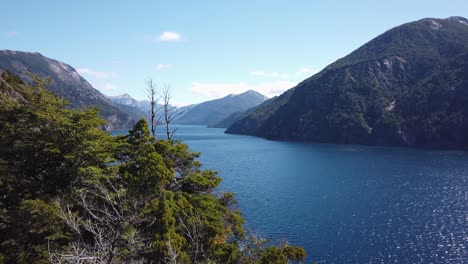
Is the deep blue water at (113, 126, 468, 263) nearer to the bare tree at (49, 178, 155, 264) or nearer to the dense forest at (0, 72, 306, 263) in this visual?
the dense forest at (0, 72, 306, 263)

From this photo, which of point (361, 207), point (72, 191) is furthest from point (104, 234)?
point (361, 207)

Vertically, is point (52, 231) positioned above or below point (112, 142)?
below

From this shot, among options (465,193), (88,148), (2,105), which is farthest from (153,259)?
(465,193)

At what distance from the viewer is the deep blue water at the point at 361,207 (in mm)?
48031

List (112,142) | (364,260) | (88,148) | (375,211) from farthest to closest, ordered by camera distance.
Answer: (375,211) → (364,260) → (112,142) → (88,148)

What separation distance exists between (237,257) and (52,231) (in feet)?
42.2

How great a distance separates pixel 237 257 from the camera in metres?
25.6

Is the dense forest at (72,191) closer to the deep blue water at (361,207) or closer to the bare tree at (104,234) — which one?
the bare tree at (104,234)

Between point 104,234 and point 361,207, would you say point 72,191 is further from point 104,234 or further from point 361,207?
point 361,207

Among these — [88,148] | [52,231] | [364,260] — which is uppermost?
[88,148]

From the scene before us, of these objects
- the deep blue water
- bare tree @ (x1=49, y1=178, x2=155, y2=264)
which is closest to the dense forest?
bare tree @ (x1=49, y1=178, x2=155, y2=264)

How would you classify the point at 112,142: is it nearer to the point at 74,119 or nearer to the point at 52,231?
the point at 74,119

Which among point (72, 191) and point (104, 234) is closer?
point (104, 234)

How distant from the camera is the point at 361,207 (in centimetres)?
6875
